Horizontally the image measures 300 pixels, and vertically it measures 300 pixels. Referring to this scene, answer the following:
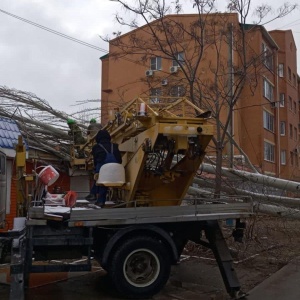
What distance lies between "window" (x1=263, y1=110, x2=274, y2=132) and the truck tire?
2900 cm

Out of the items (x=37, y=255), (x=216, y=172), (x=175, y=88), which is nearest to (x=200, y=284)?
(x=37, y=255)

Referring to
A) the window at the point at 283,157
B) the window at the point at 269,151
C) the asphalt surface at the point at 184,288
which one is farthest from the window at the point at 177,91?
the window at the point at 283,157

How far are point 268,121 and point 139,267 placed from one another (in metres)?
30.5

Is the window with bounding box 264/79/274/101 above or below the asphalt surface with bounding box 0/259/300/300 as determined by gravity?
above

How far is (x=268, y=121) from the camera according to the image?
36250 mm

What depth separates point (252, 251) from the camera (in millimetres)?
11516

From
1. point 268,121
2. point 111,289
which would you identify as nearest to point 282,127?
point 268,121

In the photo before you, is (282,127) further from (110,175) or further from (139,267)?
(139,267)

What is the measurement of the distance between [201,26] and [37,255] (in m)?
7.60

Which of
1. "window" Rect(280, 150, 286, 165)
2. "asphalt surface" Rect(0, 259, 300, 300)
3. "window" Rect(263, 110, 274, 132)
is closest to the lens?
"asphalt surface" Rect(0, 259, 300, 300)

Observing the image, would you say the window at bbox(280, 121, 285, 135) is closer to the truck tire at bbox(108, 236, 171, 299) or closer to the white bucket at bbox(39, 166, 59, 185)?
the truck tire at bbox(108, 236, 171, 299)

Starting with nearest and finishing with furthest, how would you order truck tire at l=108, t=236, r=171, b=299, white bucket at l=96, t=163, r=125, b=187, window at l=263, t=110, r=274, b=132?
truck tire at l=108, t=236, r=171, b=299, white bucket at l=96, t=163, r=125, b=187, window at l=263, t=110, r=274, b=132

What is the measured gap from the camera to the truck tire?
730cm

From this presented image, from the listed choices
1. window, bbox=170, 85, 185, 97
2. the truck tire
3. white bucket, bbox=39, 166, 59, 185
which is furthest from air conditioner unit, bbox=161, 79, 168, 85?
the truck tire
